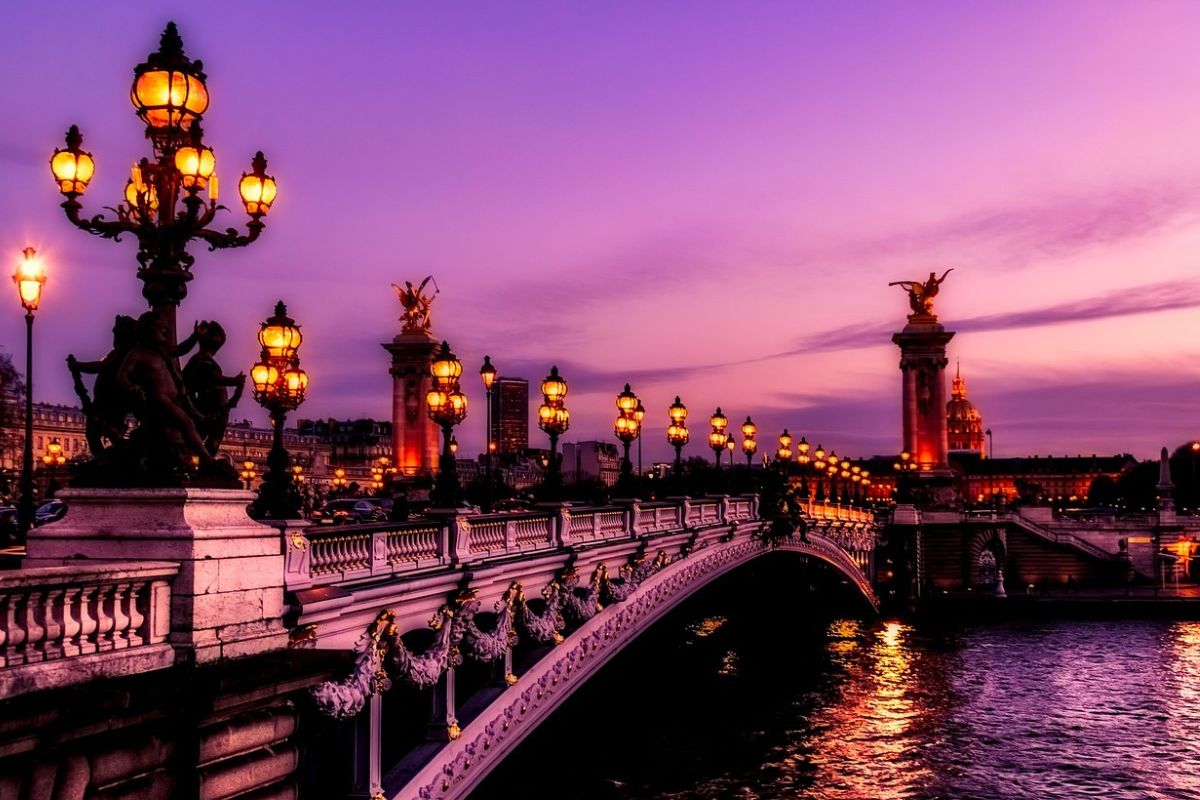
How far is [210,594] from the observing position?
10.2 metres

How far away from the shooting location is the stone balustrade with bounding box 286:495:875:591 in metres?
14.5

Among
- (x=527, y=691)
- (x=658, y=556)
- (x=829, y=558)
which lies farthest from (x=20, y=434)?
(x=527, y=691)

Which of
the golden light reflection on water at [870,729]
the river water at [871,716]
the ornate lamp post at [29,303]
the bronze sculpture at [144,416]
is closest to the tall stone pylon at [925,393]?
the river water at [871,716]

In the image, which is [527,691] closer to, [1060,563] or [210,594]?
[210,594]

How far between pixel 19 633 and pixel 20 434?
6288 centimetres

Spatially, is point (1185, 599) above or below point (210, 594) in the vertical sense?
below

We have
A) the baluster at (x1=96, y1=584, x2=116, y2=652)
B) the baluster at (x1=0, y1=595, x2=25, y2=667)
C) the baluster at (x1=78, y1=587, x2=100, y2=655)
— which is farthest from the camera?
the baluster at (x1=96, y1=584, x2=116, y2=652)

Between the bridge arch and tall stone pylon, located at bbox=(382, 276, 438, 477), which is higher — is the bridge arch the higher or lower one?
the lower one

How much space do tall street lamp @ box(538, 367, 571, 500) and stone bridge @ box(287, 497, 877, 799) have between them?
1.13m

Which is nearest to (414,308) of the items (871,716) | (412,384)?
(412,384)

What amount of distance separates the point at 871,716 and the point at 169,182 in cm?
3482

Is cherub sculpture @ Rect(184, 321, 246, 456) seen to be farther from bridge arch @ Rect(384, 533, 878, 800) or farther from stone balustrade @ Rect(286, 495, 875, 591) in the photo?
bridge arch @ Rect(384, 533, 878, 800)

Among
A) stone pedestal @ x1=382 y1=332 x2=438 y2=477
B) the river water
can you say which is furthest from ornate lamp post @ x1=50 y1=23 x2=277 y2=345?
stone pedestal @ x1=382 y1=332 x2=438 y2=477

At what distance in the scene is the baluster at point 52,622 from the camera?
28.8ft
